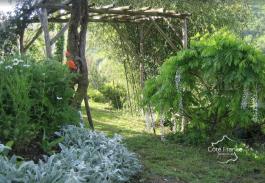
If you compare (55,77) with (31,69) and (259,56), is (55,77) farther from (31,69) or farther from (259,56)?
(259,56)

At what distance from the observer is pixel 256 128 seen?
6.30 meters

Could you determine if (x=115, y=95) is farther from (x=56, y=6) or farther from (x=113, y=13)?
(x=56, y=6)

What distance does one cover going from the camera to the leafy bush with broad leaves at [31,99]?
3.46 meters

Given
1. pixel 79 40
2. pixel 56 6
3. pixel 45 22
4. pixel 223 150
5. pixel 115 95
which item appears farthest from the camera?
pixel 115 95

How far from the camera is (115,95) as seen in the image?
15.0 m

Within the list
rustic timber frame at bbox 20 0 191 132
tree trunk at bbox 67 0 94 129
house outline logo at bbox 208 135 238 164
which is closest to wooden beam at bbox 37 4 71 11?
rustic timber frame at bbox 20 0 191 132

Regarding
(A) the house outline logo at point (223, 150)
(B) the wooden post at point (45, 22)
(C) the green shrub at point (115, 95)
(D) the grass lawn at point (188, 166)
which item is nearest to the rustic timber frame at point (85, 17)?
(B) the wooden post at point (45, 22)

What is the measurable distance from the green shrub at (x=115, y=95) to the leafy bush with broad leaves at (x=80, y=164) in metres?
9.82

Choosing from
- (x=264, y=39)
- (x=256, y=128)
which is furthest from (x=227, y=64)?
(x=264, y=39)

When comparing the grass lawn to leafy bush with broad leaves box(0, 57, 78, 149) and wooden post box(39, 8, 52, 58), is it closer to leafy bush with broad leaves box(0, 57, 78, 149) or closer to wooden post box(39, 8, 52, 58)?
leafy bush with broad leaves box(0, 57, 78, 149)

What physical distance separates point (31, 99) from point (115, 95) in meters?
11.5

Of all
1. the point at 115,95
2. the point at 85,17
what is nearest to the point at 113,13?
the point at 85,17

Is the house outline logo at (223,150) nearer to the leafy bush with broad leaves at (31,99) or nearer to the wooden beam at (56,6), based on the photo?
the leafy bush with broad leaves at (31,99)

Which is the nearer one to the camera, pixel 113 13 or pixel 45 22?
pixel 45 22
